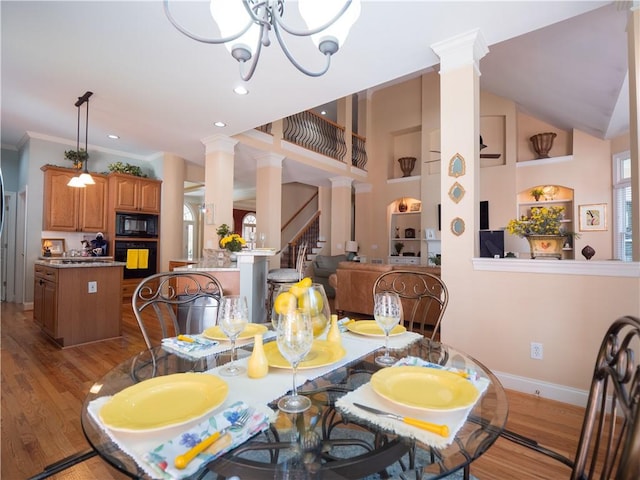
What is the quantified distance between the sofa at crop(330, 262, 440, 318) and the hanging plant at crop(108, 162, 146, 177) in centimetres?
429

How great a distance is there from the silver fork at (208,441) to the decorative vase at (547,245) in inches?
98.5

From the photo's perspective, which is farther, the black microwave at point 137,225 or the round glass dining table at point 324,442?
the black microwave at point 137,225

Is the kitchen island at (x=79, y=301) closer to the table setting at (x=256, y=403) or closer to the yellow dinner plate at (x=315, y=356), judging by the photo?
the table setting at (x=256, y=403)

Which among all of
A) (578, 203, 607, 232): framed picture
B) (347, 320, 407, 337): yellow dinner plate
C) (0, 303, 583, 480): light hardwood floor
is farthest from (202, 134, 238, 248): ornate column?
(578, 203, 607, 232): framed picture

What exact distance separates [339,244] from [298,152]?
2537mm

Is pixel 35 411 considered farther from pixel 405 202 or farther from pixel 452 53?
pixel 405 202

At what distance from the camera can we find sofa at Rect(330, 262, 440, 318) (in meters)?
4.44

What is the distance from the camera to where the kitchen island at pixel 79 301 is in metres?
3.44

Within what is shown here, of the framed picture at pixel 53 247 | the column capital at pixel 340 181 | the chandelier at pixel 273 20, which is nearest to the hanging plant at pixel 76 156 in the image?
the framed picture at pixel 53 247

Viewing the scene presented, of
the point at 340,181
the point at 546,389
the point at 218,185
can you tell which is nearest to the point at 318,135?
the point at 340,181

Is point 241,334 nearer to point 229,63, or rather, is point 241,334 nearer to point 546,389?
point 546,389

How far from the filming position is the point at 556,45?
3.73 m

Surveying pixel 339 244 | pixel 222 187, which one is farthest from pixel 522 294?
pixel 339 244

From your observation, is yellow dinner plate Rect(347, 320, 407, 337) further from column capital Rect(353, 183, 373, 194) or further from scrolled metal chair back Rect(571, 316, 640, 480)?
column capital Rect(353, 183, 373, 194)
